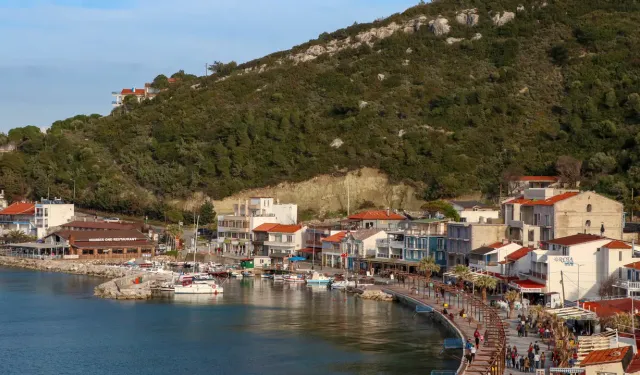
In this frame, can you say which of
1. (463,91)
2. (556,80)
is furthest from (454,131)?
(556,80)

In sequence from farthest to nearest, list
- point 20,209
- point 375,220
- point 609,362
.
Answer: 1. point 20,209
2. point 375,220
3. point 609,362

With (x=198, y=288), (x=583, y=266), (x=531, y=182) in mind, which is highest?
(x=531, y=182)

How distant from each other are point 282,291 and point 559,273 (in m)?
21.4

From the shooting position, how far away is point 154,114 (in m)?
116

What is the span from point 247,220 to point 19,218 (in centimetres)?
2573

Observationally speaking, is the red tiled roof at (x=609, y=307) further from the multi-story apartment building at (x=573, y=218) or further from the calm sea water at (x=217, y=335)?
the multi-story apartment building at (x=573, y=218)

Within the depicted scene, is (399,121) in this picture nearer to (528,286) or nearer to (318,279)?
(318,279)

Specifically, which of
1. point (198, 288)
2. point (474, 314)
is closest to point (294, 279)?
point (198, 288)

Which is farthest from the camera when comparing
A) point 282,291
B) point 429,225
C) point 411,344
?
point 429,225

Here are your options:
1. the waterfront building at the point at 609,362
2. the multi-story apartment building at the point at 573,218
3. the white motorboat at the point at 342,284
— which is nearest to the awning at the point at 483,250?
the multi-story apartment building at the point at 573,218

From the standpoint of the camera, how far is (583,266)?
4775cm

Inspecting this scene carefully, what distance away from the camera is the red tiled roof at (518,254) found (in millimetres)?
53175

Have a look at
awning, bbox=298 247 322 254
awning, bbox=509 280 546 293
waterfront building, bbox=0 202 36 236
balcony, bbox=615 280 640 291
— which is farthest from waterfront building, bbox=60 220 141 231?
balcony, bbox=615 280 640 291

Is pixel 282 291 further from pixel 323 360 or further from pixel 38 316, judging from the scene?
pixel 323 360
